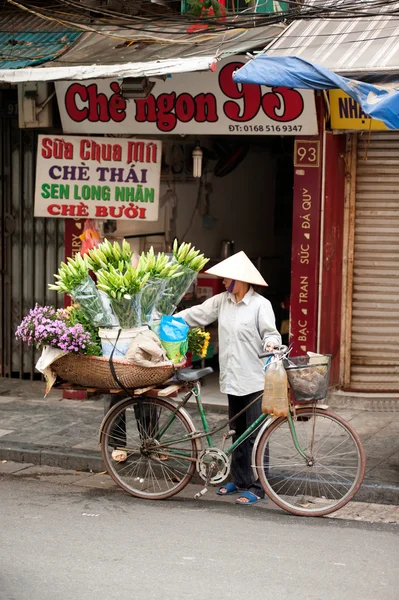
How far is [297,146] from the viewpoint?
9750mm

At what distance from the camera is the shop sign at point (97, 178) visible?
405 inches

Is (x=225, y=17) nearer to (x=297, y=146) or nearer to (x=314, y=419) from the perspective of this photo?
(x=297, y=146)

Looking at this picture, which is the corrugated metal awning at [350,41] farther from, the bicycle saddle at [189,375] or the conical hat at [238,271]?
the bicycle saddle at [189,375]

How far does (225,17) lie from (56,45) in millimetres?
1825

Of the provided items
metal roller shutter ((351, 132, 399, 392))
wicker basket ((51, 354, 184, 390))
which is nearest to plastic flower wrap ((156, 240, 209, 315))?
wicker basket ((51, 354, 184, 390))

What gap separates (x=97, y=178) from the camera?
34.1 ft

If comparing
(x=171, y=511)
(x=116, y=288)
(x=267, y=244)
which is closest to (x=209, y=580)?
(x=171, y=511)

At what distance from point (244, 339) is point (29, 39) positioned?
537 cm

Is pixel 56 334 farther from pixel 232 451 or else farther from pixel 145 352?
pixel 232 451

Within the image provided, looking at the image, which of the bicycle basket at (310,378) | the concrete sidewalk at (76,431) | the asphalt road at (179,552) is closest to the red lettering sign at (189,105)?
the concrete sidewalk at (76,431)

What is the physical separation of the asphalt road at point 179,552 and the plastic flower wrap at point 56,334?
3.70 feet

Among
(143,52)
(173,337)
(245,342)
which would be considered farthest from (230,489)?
(143,52)

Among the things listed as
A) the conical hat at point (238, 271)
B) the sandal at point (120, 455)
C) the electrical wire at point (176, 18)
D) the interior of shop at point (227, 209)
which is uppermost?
the electrical wire at point (176, 18)

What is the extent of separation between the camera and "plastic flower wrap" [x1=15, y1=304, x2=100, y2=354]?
6746mm
